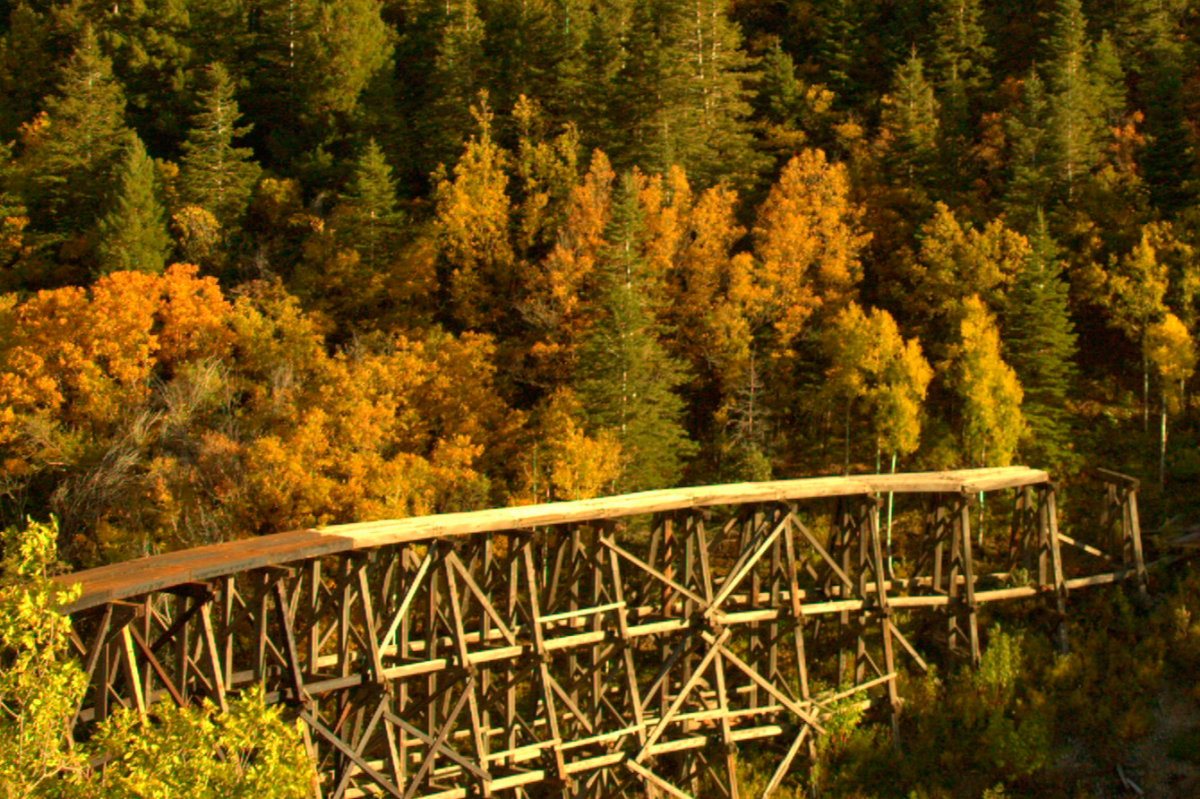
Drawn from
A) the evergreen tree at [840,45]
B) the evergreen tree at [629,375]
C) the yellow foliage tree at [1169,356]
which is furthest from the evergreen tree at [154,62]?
the yellow foliage tree at [1169,356]

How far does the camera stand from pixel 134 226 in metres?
31.5

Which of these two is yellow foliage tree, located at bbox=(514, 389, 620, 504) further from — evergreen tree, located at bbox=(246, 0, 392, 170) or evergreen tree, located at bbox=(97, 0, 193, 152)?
evergreen tree, located at bbox=(97, 0, 193, 152)

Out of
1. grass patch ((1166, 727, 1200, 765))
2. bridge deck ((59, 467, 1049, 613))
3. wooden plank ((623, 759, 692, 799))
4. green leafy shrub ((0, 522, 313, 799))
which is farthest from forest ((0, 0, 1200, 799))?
green leafy shrub ((0, 522, 313, 799))

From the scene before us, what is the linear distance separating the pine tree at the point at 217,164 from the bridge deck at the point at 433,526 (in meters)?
23.8

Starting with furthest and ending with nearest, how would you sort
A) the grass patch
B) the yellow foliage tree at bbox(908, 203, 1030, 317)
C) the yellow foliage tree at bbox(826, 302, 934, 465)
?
the yellow foliage tree at bbox(908, 203, 1030, 317), the yellow foliage tree at bbox(826, 302, 934, 465), the grass patch

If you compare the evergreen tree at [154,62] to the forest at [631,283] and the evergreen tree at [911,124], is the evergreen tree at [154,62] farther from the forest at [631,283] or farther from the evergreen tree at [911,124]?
the evergreen tree at [911,124]

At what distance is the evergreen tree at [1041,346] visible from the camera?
25.2 meters

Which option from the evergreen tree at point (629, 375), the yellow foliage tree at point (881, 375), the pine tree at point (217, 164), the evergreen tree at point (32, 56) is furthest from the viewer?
the evergreen tree at point (32, 56)

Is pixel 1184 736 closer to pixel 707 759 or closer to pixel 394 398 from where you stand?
pixel 707 759

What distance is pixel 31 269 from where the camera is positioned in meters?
34.0

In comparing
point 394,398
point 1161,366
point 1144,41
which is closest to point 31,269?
point 394,398

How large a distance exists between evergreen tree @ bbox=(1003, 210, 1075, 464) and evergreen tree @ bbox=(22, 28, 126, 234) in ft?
86.9

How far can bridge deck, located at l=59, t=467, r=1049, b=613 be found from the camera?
1163 cm

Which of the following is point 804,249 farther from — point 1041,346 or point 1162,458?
point 1162,458
